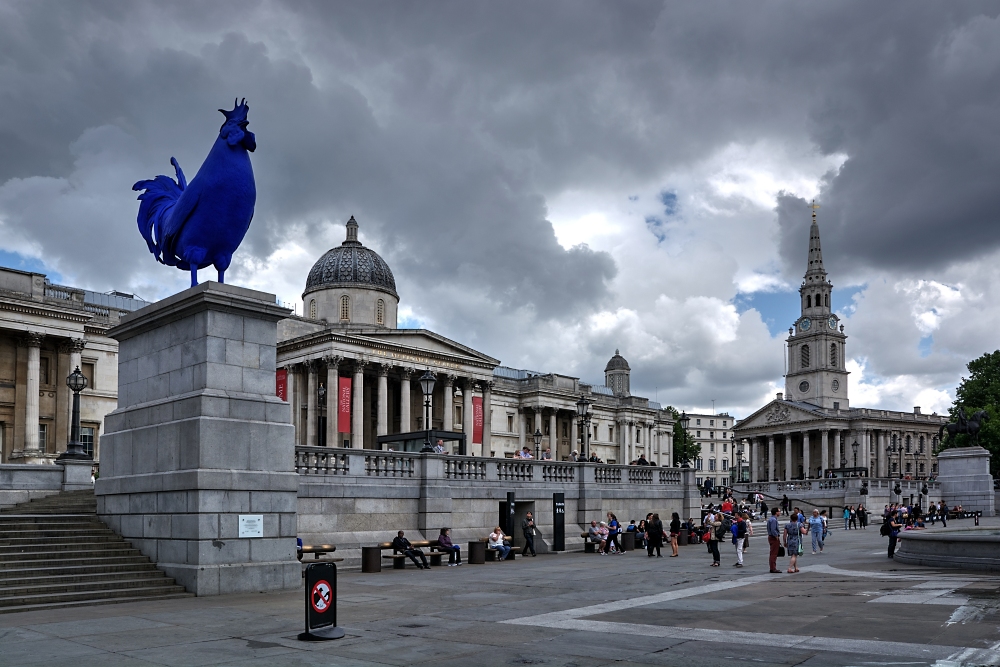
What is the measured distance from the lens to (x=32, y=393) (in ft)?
184

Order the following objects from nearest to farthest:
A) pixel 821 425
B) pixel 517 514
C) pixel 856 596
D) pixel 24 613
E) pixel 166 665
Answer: pixel 166 665 < pixel 24 613 < pixel 856 596 < pixel 517 514 < pixel 821 425

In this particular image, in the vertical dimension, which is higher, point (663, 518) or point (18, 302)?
point (18, 302)

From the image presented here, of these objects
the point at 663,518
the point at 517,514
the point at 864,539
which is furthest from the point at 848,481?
the point at 517,514

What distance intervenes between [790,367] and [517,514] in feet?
459

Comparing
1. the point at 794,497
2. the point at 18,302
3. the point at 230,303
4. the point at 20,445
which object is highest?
the point at 18,302

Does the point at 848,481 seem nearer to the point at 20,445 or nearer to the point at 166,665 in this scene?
the point at 20,445

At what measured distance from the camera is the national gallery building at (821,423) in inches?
5443

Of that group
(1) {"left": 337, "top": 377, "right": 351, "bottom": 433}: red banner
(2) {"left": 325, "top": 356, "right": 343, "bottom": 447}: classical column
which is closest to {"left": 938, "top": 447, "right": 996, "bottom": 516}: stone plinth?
(1) {"left": 337, "top": 377, "right": 351, "bottom": 433}: red banner

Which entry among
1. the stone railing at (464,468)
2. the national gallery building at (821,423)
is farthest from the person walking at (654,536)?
the national gallery building at (821,423)

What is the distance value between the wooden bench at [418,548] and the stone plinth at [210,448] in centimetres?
636

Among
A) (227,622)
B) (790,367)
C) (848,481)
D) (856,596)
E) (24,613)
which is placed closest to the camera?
(227,622)

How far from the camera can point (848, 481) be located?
209 ft

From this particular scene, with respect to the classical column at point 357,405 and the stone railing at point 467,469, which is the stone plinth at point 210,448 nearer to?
the stone railing at point 467,469

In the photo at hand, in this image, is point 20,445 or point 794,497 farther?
point 794,497
